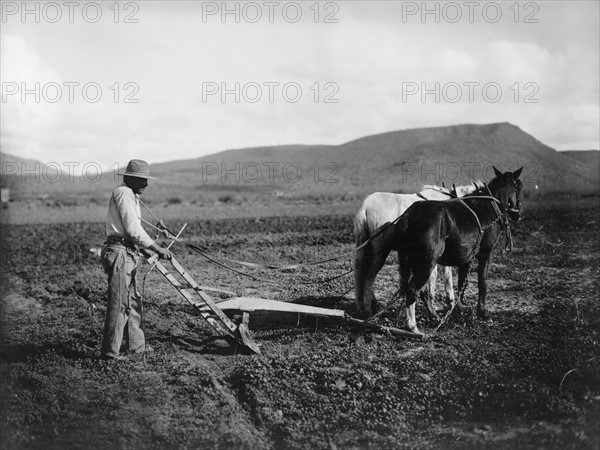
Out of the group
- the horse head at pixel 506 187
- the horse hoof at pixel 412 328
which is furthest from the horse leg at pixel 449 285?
the horse hoof at pixel 412 328

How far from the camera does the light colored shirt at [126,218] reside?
5.77 meters

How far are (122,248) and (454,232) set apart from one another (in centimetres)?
410

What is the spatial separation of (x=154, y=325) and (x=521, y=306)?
562 cm

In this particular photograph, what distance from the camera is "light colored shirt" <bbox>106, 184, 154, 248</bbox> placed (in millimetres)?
5766

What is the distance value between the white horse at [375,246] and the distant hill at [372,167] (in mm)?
56829

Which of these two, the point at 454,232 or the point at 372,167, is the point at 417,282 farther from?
the point at 372,167

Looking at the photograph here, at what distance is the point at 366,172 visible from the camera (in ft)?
289

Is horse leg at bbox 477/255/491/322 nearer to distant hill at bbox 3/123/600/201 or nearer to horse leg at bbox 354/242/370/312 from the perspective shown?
horse leg at bbox 354/242/370/312

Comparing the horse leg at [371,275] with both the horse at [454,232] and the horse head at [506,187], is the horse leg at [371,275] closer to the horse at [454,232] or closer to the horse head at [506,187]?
the horse at [454,232]

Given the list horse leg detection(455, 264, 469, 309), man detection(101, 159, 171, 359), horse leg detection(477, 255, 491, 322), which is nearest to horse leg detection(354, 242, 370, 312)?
horse leg detection(455, 264, 469, 309)

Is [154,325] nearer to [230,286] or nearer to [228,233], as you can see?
[230,286]

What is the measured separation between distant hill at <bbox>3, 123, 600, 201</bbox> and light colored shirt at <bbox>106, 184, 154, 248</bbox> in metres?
59.0

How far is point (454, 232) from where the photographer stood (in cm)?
680

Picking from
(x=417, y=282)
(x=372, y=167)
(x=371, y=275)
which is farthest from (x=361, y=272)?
(x=372, y=167)
